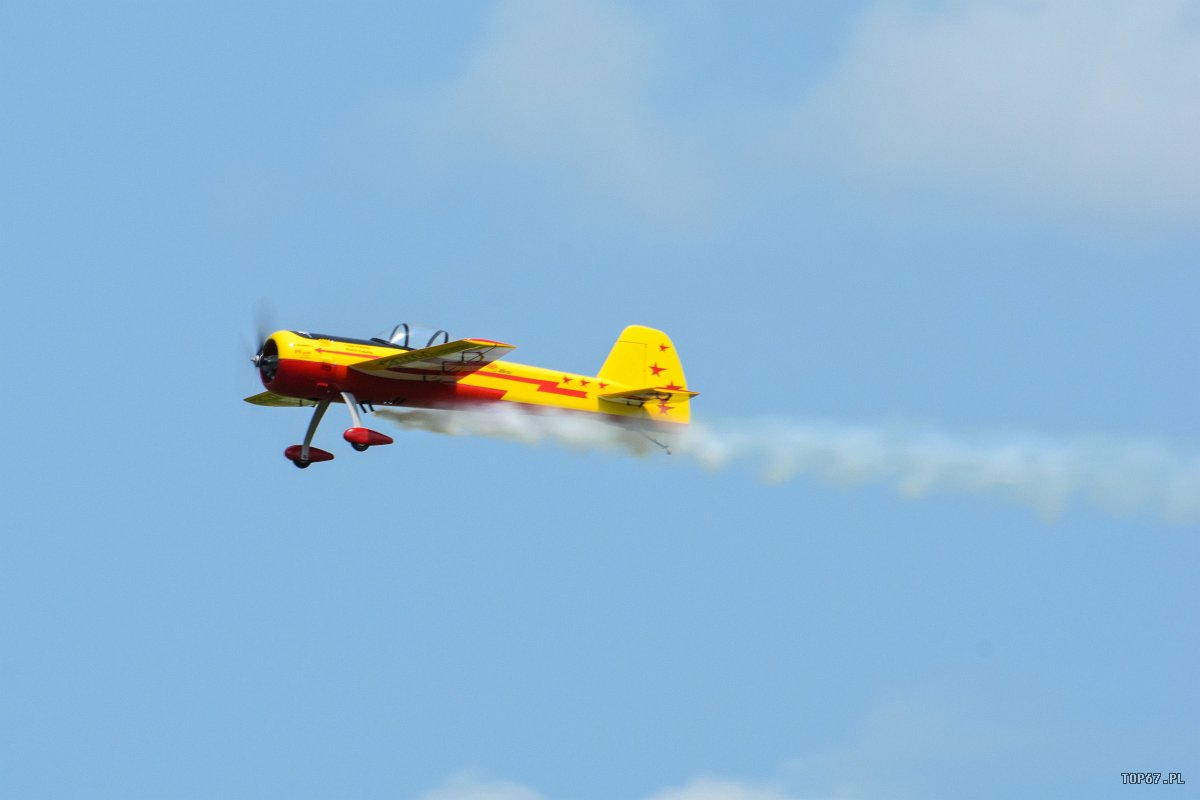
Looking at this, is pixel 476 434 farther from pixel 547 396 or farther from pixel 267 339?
pixel 267 339

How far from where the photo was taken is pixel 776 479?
33094 millimetres

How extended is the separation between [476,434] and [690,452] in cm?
372

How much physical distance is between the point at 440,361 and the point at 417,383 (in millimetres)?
736

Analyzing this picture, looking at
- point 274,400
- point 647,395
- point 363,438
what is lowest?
point 363,438

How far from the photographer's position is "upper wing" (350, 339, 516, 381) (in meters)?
29.0

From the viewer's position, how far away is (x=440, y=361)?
2983cm

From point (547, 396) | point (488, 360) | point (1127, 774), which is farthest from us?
point (547, 396)

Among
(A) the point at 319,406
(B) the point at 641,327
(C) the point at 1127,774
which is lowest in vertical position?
(C) the point at 1127,774

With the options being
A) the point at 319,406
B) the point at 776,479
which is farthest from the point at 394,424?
the point at 776,479

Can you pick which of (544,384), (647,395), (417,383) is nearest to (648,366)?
(647,395)

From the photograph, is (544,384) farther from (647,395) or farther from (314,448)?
(314,448)

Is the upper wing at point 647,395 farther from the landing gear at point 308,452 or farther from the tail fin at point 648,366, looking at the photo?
the landing gear at point 308,452

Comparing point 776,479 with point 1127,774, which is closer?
point 1127,774

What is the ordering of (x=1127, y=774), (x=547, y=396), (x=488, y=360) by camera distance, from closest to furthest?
(x=1127, y=774)
(x=488, y=360)
(x=547, y=396)
